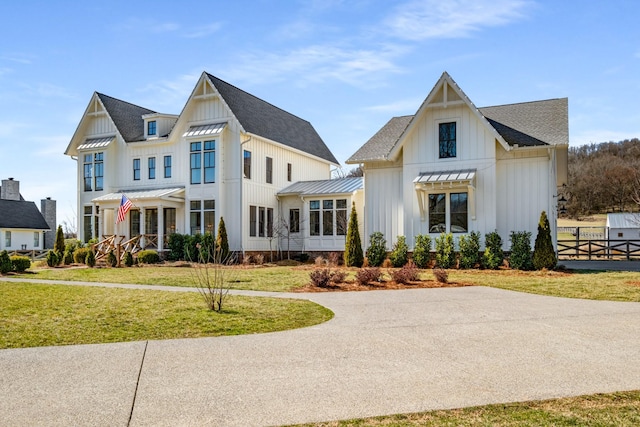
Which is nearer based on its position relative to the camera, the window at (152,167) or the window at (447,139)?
the window at (447,139)

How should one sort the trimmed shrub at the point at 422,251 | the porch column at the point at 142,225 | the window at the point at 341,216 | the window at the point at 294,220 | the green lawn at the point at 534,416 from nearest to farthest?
the green lawn at the point at 534,416 < the trimmed shrub at the point at 422,251 < the window at the point at 341,216 < the porch column at the point at 142,225 < the window at the point at 294,220

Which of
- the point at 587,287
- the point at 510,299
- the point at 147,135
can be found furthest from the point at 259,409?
the point at 147,135

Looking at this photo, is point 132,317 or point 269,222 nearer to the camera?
point 132,317

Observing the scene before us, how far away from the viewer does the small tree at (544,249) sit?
18.8 meters

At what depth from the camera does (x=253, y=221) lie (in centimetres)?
2728

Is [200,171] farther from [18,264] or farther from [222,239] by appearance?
[18,264]

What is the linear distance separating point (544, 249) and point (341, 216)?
35.6ft

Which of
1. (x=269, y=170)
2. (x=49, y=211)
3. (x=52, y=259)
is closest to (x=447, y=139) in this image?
(x=269, y=170)

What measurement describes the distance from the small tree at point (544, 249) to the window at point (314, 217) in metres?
11.7

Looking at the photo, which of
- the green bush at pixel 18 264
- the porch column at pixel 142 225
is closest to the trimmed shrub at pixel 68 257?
the porch column at pixel 142 225

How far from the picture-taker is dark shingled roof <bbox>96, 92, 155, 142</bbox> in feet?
98.4

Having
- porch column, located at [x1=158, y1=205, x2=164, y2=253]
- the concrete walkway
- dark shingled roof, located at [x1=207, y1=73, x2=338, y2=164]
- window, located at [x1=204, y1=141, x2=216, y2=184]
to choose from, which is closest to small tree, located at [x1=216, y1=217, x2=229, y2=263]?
window, located at [x1=204, y1=141, x2=216, y2=184]

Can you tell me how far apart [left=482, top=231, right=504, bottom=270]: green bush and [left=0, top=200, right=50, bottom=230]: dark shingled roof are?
38.9 m

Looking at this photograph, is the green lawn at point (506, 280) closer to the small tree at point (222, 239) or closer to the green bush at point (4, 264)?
the green bush at point (4, 264)
